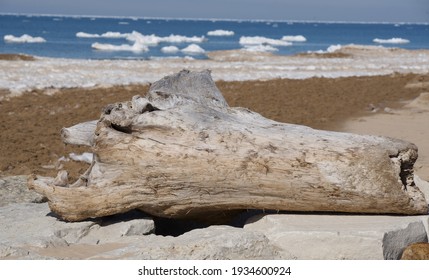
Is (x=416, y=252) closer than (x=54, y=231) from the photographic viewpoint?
Yes

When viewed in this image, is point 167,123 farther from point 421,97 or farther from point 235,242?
point 421,97

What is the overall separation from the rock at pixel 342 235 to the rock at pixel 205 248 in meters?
0.16

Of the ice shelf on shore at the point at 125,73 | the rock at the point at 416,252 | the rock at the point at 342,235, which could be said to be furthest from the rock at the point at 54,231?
the ice shelf on shore at the point at 125,73

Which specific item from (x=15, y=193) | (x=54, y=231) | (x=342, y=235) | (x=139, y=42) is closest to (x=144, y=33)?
(x=139, y=42)

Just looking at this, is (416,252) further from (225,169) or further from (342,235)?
(225,169)

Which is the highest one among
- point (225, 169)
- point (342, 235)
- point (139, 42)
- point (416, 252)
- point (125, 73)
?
point (139, 42)

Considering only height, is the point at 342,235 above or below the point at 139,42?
below

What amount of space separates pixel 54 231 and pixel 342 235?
91.3 inches

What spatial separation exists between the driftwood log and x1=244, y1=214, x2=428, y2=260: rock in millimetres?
151

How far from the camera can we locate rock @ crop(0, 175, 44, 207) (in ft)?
23.9

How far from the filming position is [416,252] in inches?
201

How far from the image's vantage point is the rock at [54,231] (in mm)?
5164

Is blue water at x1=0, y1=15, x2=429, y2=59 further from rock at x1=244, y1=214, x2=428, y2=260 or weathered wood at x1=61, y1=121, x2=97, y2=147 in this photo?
rock at x1=244, y1=214, x2=428, y2=260
